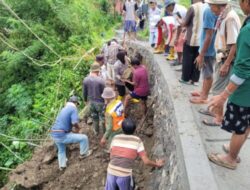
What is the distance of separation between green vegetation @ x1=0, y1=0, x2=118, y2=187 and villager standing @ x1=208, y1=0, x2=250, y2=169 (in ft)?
22.2

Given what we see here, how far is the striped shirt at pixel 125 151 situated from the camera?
4219 millimetres

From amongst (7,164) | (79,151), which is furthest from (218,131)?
(7,164)

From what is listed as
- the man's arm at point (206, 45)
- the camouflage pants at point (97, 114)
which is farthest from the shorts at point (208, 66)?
the camouflage pants at point (97, 114)

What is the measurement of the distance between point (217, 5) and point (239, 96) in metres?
1.67

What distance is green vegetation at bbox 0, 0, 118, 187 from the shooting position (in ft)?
31.6

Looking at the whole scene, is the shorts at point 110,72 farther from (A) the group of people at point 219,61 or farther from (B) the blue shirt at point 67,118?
(B) the blue shirt at point 67,118

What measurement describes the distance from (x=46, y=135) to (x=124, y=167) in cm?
518

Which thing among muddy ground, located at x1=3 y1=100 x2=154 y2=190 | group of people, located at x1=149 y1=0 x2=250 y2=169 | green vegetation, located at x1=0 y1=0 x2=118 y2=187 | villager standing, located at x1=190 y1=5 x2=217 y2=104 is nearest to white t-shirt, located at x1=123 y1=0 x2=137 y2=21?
green vegetation, located at x1=0 y1=0 x2=118 y2=187

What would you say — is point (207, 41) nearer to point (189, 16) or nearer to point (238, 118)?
point (189, 16)

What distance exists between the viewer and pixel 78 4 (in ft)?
47.3

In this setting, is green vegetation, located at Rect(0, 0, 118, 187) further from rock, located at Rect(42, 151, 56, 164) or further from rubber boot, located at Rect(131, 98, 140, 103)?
rubber boot, located at Rect(131, 98, 140, 103)

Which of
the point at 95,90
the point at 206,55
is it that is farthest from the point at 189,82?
the point at 95,90

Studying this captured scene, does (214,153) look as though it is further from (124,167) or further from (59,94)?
(59,94)

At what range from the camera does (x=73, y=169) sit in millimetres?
6766
